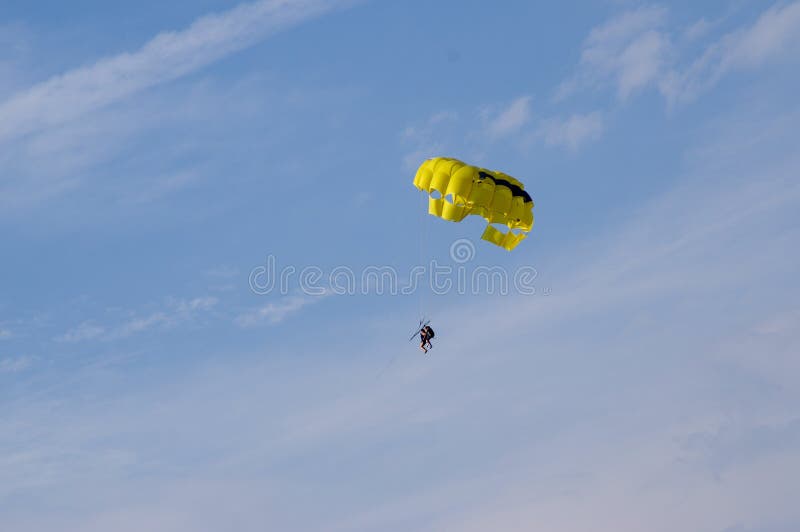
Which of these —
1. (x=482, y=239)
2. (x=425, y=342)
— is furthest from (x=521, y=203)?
→ (x=425, y=342)

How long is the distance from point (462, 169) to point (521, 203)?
12.9ft

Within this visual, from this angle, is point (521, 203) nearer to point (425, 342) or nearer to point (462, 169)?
point (462, 169)

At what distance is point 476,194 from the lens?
76.1m

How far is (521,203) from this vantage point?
254 ft

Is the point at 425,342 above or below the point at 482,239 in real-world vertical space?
below

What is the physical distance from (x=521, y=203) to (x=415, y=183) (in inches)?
244

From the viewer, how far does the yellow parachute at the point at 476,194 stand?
76.1 meters

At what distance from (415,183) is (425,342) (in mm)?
9139

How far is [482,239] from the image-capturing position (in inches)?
3103

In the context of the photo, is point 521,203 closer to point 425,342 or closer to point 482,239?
point 482,239

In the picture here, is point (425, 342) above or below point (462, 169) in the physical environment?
below

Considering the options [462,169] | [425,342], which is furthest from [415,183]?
[425,342]

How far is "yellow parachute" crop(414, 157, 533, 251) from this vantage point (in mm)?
76125
